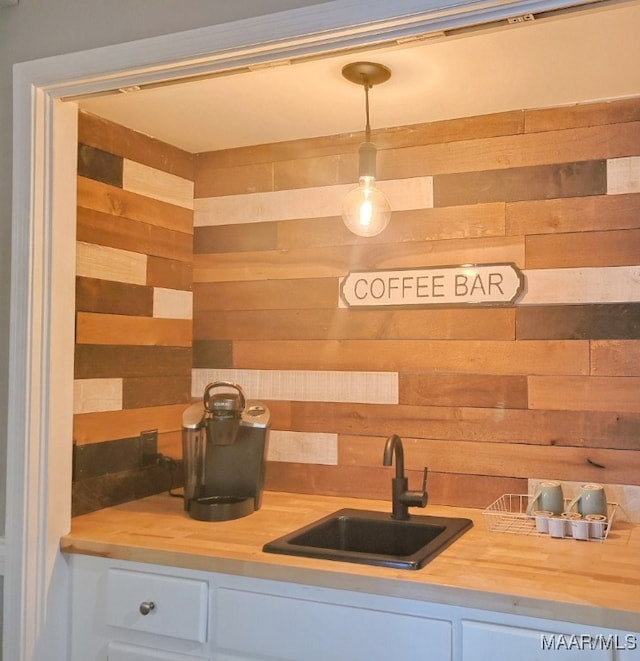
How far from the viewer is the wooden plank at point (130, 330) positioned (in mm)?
2198

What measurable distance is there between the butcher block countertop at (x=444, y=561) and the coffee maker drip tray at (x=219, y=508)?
3 centimetres

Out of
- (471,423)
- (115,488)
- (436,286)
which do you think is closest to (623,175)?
(436,286)

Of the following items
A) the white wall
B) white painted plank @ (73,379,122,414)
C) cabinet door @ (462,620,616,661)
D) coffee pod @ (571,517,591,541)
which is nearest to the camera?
cabinet door @ (462,620,616,661)

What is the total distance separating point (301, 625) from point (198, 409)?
810 mm

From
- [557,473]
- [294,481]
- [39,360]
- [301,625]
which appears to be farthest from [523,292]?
[39,360]

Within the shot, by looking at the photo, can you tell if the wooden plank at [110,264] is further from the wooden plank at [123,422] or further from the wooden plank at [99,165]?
the wooden plank at [123,422]

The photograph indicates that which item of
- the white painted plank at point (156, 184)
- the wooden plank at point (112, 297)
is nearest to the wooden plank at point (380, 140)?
the white painted plank at point (156, 184)

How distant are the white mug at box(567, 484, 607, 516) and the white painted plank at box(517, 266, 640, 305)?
1.71ft

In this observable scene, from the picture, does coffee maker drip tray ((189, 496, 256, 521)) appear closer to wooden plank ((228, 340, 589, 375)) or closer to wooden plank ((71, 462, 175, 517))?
wooden plank ((71, 462, 175, 517))

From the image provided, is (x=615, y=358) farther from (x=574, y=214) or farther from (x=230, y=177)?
(x=230, y=177)

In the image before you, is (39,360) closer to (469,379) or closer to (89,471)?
(89,471)

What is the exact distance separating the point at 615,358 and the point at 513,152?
0.67 metres

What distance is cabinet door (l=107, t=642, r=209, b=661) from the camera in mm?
1775

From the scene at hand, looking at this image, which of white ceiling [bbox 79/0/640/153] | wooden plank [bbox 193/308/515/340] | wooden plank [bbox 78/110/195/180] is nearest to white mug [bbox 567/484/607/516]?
wooden plank [bbox 193/308/515/340]
